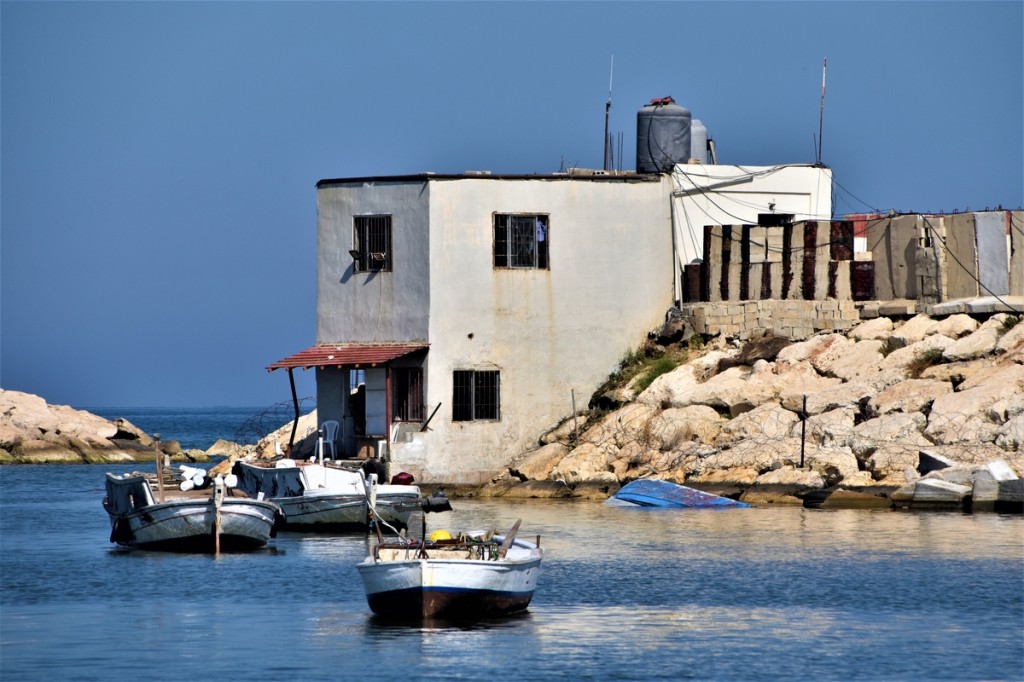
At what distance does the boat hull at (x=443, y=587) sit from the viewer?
2253cm

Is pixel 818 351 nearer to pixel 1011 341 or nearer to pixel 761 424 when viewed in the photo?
pixel 761 424

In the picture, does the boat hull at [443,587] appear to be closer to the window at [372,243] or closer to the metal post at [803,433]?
the metal post at [803,433]

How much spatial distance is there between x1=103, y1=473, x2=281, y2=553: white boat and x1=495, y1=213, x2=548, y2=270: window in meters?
13.8

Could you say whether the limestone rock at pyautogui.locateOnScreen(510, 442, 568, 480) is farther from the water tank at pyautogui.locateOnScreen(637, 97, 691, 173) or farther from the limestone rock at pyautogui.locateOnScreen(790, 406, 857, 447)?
the water tank at pyautogui.locateOnScreen(637, 97, 691, 173)

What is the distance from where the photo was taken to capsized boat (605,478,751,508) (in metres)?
38.8

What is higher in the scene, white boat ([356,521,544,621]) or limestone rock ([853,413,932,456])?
limestone rock ([853,413,932,456])

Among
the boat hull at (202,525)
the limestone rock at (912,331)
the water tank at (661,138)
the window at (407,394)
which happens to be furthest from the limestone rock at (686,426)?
the boat hull at (202,525)

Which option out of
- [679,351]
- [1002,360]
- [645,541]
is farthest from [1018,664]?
[679,351]

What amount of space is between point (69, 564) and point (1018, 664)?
59.9 ft

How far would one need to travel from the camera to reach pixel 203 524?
105 feet

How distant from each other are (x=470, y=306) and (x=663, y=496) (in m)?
8.10

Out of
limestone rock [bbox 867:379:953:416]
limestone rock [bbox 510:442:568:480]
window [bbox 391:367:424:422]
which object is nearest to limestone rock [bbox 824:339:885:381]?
limestone rock [bbox 867:379:953:416]

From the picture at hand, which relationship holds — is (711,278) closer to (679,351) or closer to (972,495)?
(679,351)

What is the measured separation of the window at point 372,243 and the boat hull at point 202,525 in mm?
12948
